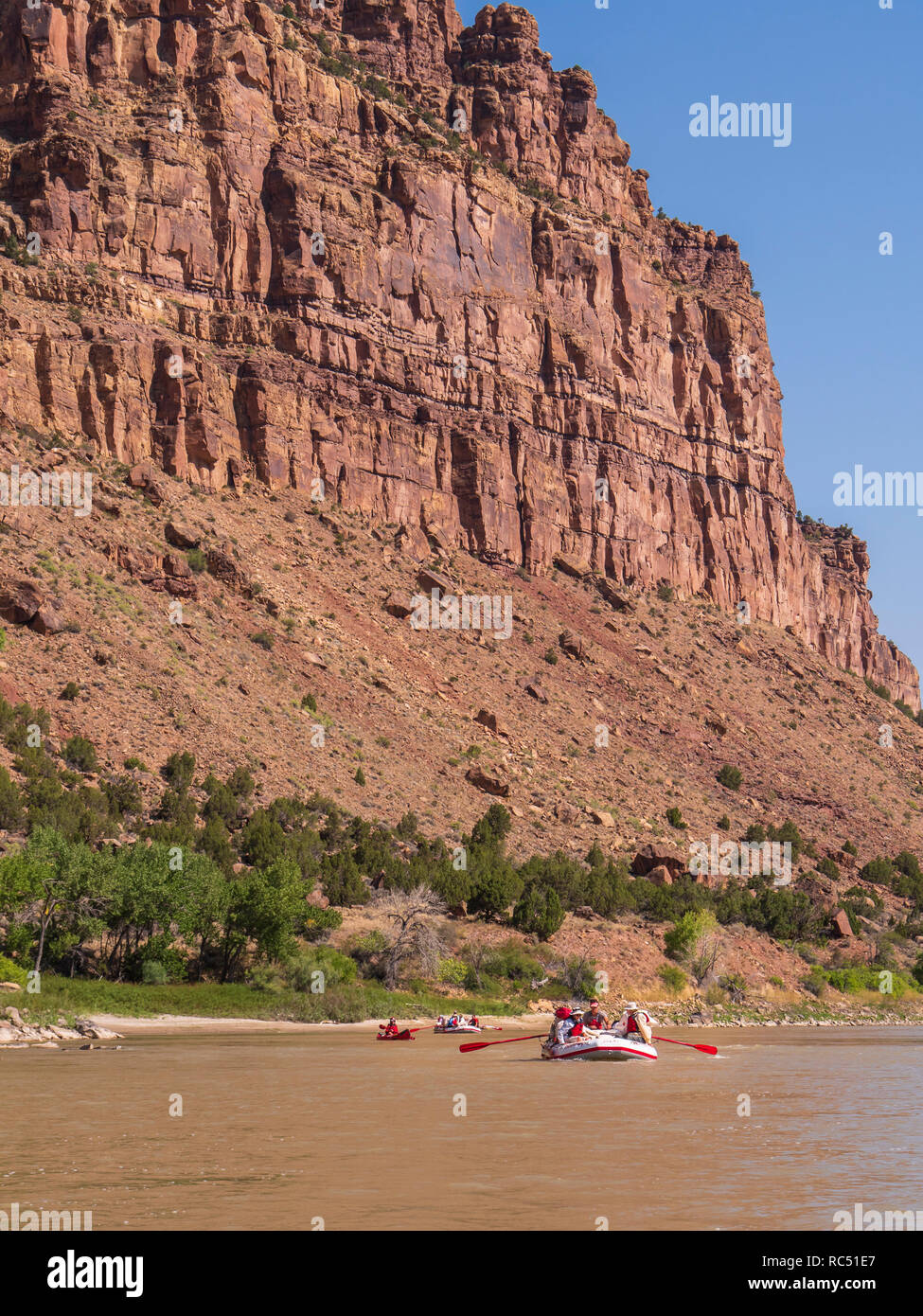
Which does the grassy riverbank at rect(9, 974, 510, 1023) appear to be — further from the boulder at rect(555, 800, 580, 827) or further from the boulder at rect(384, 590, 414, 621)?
the boulder at rect(384, 590, 414, 621)

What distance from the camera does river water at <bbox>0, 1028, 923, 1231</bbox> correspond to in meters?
15.5

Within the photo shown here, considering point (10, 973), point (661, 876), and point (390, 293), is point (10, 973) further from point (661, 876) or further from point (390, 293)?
point (390, 293)

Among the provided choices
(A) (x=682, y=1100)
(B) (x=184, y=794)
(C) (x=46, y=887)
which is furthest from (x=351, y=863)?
(A) (x=682, y=1100)

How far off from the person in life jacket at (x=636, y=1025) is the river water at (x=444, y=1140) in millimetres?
1290

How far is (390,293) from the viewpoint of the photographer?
326 ft

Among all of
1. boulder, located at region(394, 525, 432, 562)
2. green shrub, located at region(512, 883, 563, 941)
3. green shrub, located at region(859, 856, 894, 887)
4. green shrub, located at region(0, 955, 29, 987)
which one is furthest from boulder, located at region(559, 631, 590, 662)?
green shrub, located at region(0, 955, 29, 987)

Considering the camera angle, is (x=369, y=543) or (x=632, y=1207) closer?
(x=632, y=1207)

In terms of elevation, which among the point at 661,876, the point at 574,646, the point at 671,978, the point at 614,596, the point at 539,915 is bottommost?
the point at 671,978

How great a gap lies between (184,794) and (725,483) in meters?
78.1

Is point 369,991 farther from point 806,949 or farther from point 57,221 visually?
point 57,221

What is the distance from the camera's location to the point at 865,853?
9106 cm

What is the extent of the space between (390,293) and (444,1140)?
85.3 m

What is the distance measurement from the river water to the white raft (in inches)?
18.8

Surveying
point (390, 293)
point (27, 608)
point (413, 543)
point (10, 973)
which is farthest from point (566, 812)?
point (390, 293)
